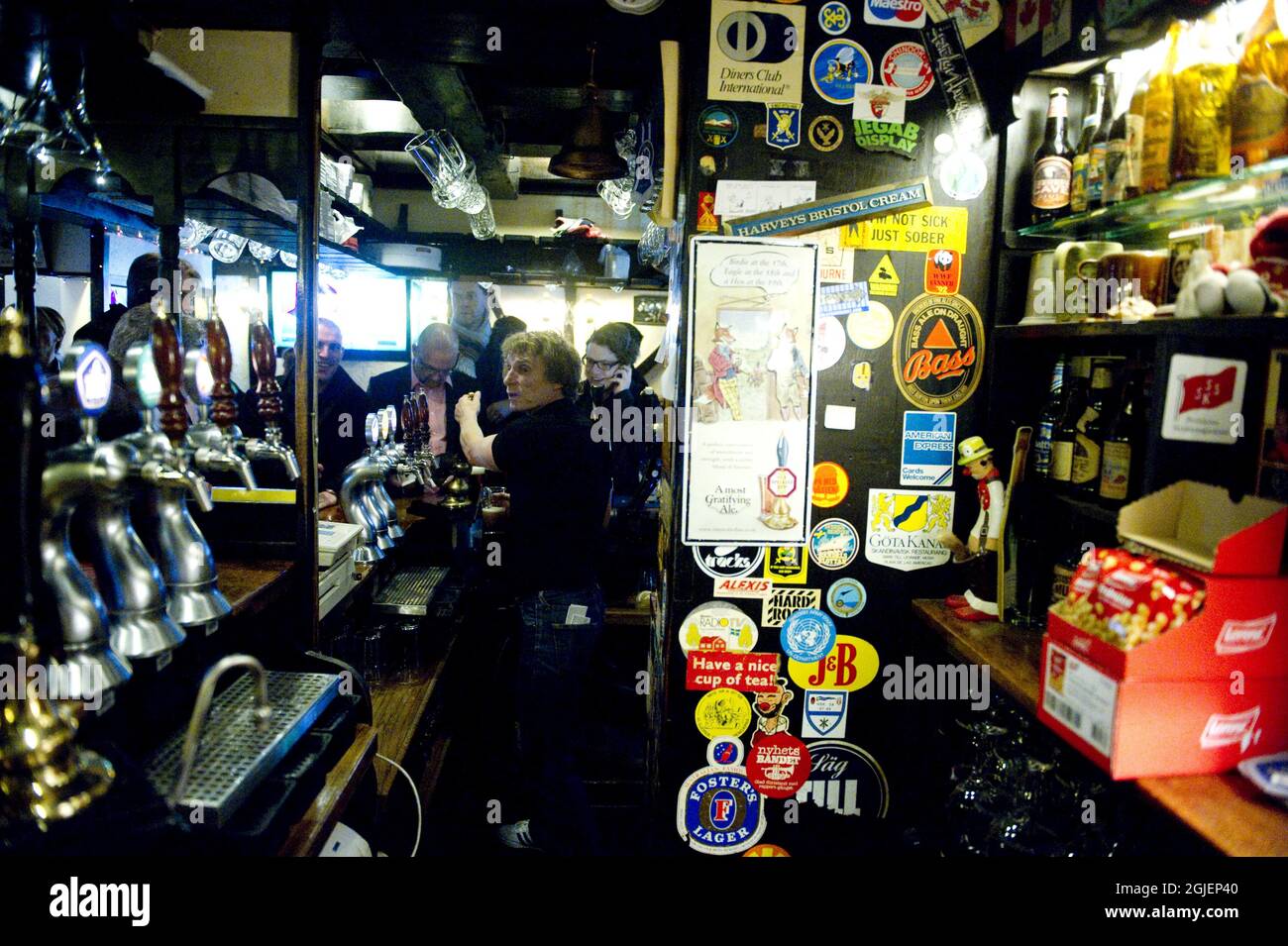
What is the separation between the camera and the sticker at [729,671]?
230 cm

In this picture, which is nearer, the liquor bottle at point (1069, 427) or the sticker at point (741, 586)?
the liquor bottle at point (1069, 427)

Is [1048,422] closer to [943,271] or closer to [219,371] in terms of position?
[943,271]

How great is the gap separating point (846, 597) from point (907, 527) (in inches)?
10.8

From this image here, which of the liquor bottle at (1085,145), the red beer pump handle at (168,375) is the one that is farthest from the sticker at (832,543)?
the red beer pump handle at (168,375)

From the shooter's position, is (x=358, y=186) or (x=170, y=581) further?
(x=358, y=186)

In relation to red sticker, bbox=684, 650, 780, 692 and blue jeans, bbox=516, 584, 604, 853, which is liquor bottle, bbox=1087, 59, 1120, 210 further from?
blue jeans, bbox=516, 584, 604, 853

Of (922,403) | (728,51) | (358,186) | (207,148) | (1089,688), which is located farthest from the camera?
(358,186)

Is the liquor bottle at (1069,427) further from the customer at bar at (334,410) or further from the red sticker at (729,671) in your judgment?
the customer at bar at (334,410)

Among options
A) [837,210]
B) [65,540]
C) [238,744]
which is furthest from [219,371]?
[837,210]

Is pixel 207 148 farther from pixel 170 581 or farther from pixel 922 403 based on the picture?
pixel 922 403

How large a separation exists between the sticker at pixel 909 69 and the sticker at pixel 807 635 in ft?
4.69

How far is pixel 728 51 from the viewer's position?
2.11 metres
